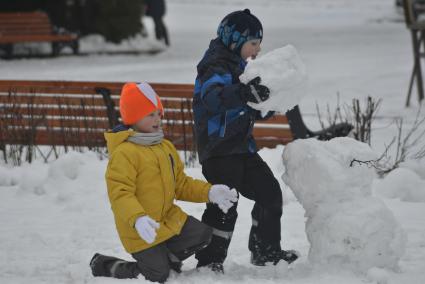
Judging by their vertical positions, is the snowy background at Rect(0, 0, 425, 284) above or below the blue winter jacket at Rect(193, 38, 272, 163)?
below

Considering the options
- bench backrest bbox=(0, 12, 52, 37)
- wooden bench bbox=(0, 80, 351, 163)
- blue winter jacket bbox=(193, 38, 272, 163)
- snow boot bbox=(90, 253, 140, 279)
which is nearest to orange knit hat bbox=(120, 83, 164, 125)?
blue winter jacket bbox=(193, 38, 272, 163)

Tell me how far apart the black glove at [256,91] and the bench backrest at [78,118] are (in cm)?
302

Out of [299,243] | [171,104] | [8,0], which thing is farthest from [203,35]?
[299,243]

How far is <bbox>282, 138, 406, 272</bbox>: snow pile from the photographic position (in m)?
4.13

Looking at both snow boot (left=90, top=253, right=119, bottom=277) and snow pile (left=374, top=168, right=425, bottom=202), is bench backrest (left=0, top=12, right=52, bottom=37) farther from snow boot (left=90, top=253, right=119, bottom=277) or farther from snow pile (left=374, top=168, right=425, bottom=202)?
snow boot (left=90, top=253, right=119, bottom=277)

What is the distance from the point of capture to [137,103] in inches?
160

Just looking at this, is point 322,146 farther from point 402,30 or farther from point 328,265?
point 402,30

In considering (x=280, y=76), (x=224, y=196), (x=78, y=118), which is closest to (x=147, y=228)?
(x=224, y=196)

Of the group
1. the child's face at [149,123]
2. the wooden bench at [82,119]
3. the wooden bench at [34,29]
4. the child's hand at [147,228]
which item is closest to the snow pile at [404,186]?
the wooden bench at [82,119]

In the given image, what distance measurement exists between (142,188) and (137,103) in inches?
17.8

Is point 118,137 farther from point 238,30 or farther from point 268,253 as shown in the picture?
point 268,253

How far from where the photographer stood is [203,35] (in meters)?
23.1

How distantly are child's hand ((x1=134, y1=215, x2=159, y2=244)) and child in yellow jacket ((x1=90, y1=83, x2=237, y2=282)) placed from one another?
132 mm

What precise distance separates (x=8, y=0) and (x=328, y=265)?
56.2 feet
